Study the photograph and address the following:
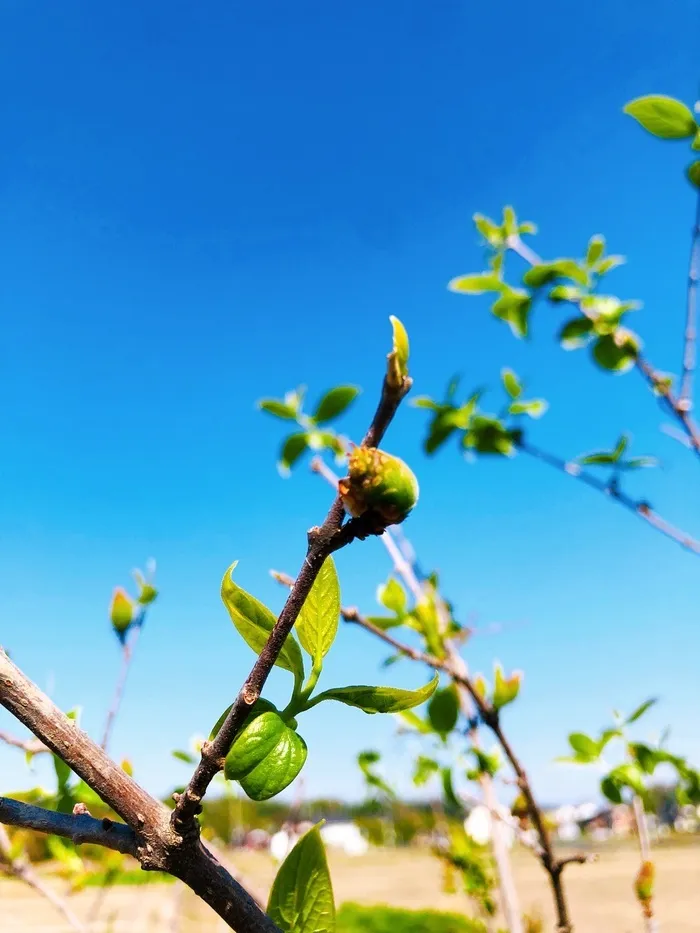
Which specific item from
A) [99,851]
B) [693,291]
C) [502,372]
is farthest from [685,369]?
→ [99,851]

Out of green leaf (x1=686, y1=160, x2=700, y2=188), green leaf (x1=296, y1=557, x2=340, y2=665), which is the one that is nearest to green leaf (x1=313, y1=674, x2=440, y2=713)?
green leaf (x1=296, y1=557, x2=340, y2=665)

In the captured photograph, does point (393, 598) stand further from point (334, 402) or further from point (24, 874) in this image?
point (24, 874)

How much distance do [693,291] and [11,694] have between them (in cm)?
125

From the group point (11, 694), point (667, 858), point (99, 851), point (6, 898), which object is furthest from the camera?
point (6, 898)

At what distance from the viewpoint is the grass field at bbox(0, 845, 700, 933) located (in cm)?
429

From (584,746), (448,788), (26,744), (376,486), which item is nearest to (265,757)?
(376,486)

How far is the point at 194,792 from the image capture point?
0.33m

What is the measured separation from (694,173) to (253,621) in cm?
114

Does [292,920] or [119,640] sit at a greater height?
[119,640]

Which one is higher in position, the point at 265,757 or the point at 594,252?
the point at 594,252

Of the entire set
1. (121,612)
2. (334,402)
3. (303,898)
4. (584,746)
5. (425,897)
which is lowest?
(425,897)

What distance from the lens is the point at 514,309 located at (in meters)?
1.56

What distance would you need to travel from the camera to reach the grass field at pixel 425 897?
14.1 ft

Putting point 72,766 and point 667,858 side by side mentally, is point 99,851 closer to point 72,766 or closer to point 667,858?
point 72,766
